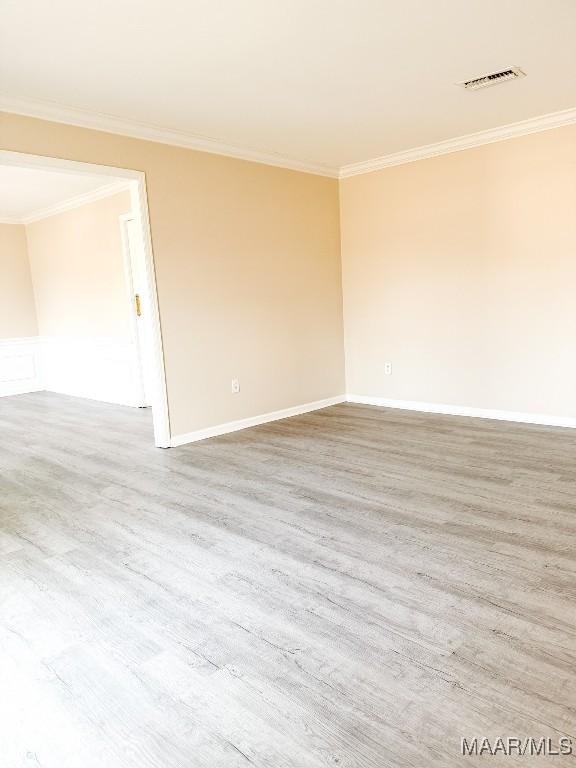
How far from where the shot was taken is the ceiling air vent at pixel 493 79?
10.6 feet

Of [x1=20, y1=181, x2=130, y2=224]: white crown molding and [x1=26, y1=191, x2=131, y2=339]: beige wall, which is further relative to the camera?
[x1=26, y1=191, x2=131, y2=339]: beige wall

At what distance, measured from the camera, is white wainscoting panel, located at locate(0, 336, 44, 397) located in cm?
741

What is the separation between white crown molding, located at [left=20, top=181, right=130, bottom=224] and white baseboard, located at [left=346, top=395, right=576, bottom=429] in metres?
3.48

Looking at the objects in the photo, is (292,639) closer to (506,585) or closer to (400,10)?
(506,585)

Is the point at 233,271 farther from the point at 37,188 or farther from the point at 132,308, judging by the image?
the point at 37,188

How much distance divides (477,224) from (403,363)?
1.53 metres

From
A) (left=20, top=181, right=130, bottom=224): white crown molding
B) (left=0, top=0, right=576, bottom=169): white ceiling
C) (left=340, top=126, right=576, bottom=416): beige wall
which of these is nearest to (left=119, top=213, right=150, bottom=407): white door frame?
(left=20, top=181, right=130, bottom=224): white crown molding

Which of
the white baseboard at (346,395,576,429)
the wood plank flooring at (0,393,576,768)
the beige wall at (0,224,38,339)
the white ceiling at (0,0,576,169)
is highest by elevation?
Answer: the white ceiling at (0,0,576,169)

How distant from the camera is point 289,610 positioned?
2.04 metres

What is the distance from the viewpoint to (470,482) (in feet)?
10.9

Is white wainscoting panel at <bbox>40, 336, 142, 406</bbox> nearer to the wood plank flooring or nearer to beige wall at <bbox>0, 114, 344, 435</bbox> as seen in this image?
beige wall at <bbox>0, 114, 344, 435</bbox>

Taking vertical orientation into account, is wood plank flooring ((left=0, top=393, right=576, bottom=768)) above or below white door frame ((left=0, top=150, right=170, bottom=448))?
below

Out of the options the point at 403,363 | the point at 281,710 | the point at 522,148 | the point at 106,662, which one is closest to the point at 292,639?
the point at 281,710

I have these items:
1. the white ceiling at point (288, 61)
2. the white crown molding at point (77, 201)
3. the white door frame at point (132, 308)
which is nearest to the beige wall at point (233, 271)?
the white ceiling at point (288, 61)
